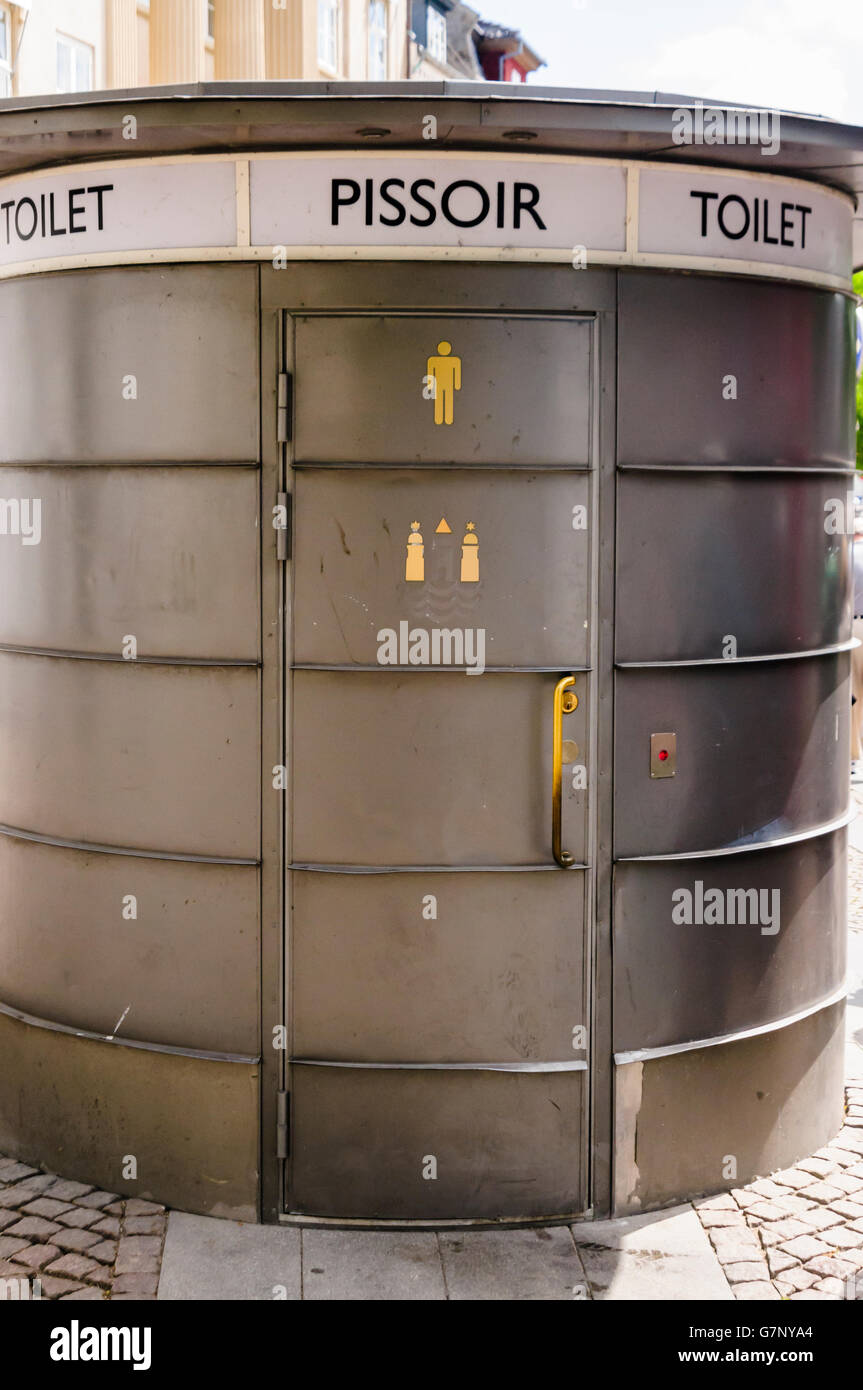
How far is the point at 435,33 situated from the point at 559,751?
46411mm

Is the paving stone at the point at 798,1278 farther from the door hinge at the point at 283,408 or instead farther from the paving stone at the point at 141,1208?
the door hinge at the point at 283,408

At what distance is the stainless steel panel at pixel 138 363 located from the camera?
17.1 ft

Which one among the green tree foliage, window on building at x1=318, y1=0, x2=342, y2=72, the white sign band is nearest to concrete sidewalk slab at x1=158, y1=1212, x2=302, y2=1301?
the white sign band

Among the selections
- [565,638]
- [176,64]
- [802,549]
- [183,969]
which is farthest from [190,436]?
[176,64]

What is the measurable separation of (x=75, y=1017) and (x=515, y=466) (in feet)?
8.93

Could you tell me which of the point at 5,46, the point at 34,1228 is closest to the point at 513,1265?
the point at 34,1228

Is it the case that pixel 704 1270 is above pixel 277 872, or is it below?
below

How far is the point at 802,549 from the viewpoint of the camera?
5.76 metres

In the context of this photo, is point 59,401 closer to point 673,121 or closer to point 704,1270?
point 673,121

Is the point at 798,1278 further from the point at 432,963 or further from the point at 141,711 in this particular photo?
the point at 141,711

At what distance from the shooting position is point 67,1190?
18.7 feet

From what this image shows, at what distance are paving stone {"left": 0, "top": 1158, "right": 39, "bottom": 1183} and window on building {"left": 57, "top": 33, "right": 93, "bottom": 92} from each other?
76.2 feet

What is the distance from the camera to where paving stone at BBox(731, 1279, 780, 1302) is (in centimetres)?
490
